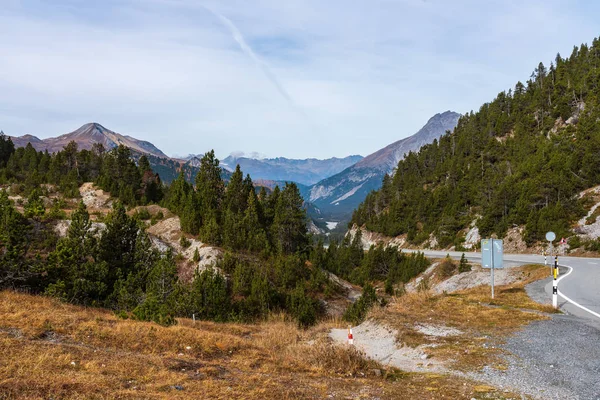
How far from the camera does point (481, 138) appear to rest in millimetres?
100312

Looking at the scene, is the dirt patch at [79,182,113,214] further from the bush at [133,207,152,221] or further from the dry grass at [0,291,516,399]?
the dry grass at [0,291,516,399]

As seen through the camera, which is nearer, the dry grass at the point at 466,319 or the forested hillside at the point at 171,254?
the dry grass at the point at 466,319

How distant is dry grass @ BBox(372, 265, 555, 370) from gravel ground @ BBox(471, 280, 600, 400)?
51 centimetres

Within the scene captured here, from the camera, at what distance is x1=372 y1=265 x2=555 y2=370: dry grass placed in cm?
985

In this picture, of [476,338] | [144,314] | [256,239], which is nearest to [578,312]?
[476,338]

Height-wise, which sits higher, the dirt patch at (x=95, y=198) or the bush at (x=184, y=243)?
the dirt patch at (x=95, y=198)

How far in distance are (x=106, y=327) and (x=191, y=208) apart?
28.0m

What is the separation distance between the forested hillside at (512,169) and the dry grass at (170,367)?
50.4 metres

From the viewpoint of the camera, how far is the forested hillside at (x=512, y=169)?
55750 mm

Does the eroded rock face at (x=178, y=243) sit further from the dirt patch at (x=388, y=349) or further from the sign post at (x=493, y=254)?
the sign post at (x=493, y=254)

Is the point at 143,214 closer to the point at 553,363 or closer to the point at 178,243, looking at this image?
the point at 178,243

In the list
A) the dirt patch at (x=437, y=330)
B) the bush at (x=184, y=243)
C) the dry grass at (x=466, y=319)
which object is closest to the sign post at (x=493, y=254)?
the dry grass at (x=466, y=319)

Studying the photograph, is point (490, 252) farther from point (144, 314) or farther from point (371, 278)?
point (371, 278)

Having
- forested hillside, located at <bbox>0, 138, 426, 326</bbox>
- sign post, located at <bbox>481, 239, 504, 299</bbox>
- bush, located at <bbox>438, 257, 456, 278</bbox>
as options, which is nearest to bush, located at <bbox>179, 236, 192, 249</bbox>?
forested hillside, located at <bbox>0, 138, 426, 326</bbox>
